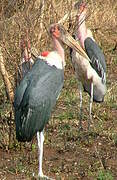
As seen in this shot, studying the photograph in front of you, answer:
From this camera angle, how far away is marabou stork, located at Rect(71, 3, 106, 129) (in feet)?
23.0

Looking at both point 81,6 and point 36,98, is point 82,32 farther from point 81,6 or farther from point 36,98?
point 36,98

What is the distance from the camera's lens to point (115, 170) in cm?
529

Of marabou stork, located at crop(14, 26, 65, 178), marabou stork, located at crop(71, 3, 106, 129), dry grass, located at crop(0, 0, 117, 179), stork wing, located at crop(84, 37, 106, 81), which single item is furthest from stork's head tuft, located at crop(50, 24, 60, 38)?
stork wing, located at crop(84, 37, 106, 81)

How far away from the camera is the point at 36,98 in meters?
4.90

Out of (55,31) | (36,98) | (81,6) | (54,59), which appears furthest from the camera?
(81,6)

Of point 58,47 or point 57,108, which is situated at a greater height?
point 58,47

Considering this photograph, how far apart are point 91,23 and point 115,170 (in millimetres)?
6293

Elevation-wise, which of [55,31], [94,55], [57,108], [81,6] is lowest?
[57,108]

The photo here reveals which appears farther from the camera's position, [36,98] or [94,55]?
[94,55]

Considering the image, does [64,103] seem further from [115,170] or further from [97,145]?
[115,170]

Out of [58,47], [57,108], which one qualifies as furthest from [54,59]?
[57,108]

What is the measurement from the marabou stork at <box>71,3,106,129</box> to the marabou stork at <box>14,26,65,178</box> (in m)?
1.92

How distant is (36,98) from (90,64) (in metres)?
2.35

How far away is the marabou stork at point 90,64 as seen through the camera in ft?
23.0
